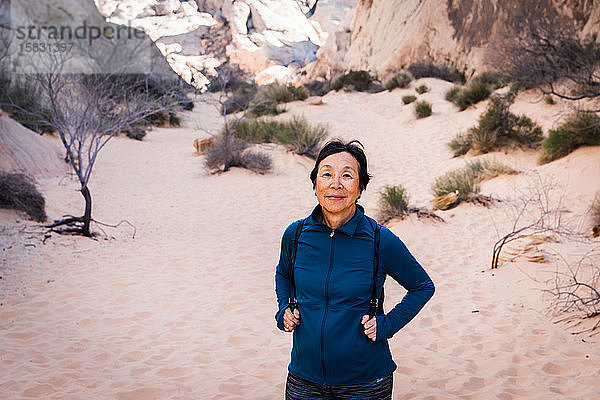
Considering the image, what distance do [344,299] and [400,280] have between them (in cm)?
25

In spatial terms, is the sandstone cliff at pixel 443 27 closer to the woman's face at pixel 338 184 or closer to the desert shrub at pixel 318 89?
the desert shrub at pixel 318 89

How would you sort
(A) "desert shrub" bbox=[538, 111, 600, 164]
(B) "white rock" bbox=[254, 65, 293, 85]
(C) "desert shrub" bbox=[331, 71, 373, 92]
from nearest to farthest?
(A) "desert shrub" bbox=[538, 111, 600, 164], (C) "desert shrub" bbox=[331, 71, 373, 92], (B) "white rock" bbox=[254, 65, 293, 85]

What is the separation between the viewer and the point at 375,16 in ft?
102

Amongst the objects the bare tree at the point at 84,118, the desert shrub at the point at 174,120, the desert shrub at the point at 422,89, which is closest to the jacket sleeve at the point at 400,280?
the bare tree at the point at 84,118

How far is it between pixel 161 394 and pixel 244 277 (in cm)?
284

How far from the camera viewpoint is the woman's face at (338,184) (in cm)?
181

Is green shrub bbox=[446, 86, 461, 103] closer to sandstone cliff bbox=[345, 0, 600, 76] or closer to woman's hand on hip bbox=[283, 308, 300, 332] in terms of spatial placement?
sandstone cliff bbox=[345, 0, 600, 76]

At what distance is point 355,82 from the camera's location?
1001 inches

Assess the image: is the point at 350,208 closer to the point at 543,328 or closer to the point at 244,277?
the point at 543,328

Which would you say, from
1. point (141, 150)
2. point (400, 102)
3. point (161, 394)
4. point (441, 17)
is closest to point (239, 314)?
point (161, 394)

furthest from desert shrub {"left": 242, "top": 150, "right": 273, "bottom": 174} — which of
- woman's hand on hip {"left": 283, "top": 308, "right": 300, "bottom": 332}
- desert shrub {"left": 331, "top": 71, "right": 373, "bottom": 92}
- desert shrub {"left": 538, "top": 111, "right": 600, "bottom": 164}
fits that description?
desert shrub {"left": 331, "top": 71, "right": 373, "bottom": 92}

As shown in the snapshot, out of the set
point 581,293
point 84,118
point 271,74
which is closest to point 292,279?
point 581,293

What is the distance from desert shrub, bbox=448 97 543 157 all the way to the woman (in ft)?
36.9

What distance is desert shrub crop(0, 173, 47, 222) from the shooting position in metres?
8.00
